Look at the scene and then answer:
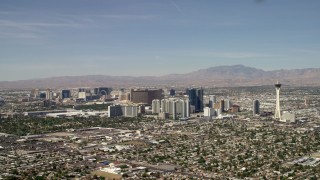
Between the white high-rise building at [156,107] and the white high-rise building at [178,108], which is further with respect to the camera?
the white high-rise building at [156,107]

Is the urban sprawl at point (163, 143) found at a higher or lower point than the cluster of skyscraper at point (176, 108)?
lower

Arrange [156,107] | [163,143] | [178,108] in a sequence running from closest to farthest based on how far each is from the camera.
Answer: [163,143]
[178,108]
[156,107]

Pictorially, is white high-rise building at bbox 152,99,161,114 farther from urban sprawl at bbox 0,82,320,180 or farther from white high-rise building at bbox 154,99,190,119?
white high-rise building at bbox 154,99,190,119

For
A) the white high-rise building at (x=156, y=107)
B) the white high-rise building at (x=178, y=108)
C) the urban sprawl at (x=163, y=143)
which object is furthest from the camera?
the white high-rise building at (x=156, y=107)

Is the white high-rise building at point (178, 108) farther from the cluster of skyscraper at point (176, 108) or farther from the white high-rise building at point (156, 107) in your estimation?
the white high-rise building at point (156, 107)

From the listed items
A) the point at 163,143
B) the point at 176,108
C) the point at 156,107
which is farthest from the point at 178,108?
the point at 163,143

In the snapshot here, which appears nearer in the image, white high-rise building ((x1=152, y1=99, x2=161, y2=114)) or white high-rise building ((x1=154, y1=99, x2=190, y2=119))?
white high-rise building ((x1=154, y1=99, x2=190, y2=119))

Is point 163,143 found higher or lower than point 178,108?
lower

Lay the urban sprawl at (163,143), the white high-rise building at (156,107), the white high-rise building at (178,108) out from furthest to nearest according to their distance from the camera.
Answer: the white high-rise building at (156,107), the white high-rise building at (178,108), the urban sprawl at (163,143)

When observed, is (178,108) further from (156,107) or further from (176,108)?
(156,107)

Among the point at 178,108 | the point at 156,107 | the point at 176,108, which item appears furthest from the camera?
the point at 156,107

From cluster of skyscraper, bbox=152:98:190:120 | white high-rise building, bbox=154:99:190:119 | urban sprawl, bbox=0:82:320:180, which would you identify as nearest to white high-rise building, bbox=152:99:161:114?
urban sprawl, bbox=0:82:320:180

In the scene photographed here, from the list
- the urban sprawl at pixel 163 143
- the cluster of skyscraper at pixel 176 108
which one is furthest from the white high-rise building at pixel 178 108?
the urban sprawl at pixel 163 143
